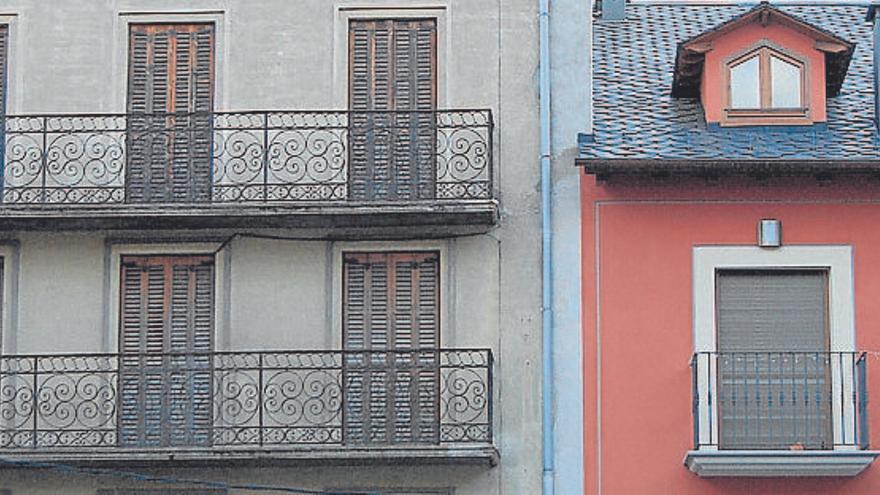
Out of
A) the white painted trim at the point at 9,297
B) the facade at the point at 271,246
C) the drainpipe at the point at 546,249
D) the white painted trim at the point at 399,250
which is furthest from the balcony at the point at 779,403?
the white painted trim at the point at 9,297

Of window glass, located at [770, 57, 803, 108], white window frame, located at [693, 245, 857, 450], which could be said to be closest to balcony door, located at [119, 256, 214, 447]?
white window frame, located at [693, 245, 857, 450]

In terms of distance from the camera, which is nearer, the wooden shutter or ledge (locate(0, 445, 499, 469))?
ledge (locate(0, 445, 499, 469))

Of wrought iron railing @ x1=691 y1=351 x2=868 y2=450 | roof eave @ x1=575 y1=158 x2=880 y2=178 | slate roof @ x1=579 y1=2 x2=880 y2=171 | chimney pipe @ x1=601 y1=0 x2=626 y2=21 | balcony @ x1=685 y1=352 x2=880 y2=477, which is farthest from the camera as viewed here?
chimney pipe @ x1=601 y1=0 x2=626 y2=21

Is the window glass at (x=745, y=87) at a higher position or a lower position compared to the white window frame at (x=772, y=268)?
higher

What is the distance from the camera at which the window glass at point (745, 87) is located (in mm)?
25891

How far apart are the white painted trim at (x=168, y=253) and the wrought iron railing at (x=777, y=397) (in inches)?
198

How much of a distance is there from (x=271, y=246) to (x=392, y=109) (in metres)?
1.97

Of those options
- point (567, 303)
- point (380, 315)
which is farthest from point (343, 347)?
point (567, 303)

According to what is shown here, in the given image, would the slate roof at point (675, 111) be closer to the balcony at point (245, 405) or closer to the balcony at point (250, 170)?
the balcony at point (250, 170)

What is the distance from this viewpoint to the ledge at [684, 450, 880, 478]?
78.6 feet

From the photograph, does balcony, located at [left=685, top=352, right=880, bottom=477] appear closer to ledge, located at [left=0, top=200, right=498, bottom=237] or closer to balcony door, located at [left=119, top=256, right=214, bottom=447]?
ledge, located at [left=0, top=200, right=498, bottom=237]

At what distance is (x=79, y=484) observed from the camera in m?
25.1

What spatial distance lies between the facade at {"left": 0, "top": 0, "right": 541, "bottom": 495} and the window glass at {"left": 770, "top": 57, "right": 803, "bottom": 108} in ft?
8.70

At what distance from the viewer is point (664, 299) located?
25.1m
